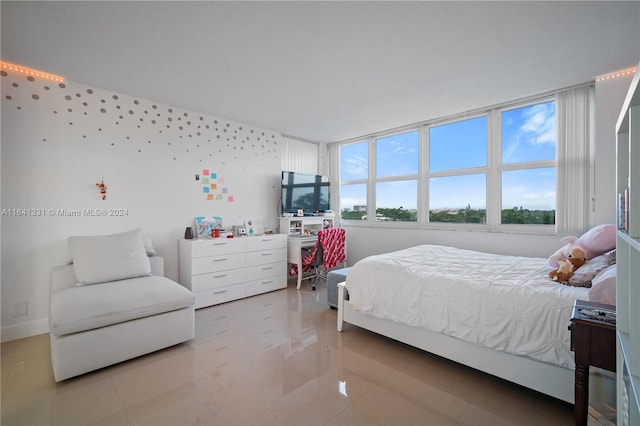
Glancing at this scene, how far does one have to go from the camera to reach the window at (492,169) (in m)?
3.08

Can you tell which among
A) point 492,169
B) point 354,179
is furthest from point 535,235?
point 354,179

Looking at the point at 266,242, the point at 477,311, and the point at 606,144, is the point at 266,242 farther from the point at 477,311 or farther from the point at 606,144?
→ the point at 606,144

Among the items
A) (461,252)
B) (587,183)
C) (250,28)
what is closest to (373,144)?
(461,252)

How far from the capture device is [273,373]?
205 centimetres

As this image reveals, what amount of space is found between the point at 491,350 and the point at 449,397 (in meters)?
0.43

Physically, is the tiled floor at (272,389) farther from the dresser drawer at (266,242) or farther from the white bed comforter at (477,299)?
the dresser drawer at (266,242)

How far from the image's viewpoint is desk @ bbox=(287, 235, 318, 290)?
168 inches

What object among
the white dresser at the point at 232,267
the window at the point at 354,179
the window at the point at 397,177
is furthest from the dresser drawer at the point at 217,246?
the window at the point at 397,177

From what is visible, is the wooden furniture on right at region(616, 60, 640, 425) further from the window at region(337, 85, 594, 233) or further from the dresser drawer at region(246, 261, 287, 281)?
the dresser drawer at region(246, 261, 287, 281)

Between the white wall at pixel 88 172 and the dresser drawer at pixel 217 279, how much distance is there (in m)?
0.49

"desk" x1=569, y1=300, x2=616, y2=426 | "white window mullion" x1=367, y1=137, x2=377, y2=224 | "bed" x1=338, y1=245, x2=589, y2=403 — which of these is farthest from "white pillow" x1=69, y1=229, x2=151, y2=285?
"white window mullion" x1=367, y1=137, x2=377, y2=224

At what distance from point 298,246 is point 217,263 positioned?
1231 mm

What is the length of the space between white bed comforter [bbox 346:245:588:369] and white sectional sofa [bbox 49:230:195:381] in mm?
1644

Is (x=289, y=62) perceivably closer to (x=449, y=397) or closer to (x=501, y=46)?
(x=501, y=46)
